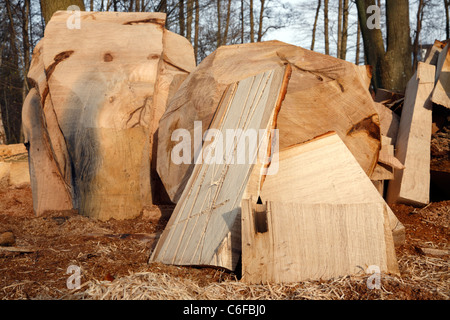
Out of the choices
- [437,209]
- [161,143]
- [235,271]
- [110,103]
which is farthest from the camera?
[110,103]

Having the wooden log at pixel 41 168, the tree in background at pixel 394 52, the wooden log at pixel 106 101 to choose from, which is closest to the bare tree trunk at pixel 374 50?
the tree in background at pixel 394 52

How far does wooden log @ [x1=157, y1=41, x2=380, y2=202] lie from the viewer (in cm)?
307

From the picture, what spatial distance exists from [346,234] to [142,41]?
10.2ft

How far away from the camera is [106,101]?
389 centimetres

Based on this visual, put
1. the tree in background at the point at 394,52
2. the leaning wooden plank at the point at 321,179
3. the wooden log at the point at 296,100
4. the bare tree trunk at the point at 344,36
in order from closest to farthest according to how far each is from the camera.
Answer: the leaning wooden plank at the point at 321,179
the wooden log at the point at 296,100
the tree in background at the point at 394,52
the bare tree trunk at the point at 344,36

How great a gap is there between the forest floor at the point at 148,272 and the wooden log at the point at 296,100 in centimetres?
63

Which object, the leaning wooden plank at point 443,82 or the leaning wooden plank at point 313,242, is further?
the leaning wooden plank at point 443,82

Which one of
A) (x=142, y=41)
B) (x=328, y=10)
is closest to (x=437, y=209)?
(x=142, y=41)

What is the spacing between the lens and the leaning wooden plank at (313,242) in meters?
2.08

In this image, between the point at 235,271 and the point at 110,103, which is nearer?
the point at 235,271

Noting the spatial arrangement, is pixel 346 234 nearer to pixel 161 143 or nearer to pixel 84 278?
pixel 84 278

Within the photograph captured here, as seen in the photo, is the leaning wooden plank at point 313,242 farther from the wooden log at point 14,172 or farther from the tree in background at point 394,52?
the tree in background at point 394,52

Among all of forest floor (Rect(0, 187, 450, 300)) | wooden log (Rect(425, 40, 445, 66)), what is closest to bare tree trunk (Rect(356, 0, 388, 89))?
wooden log (Rect(425, 40, 445, 66))
